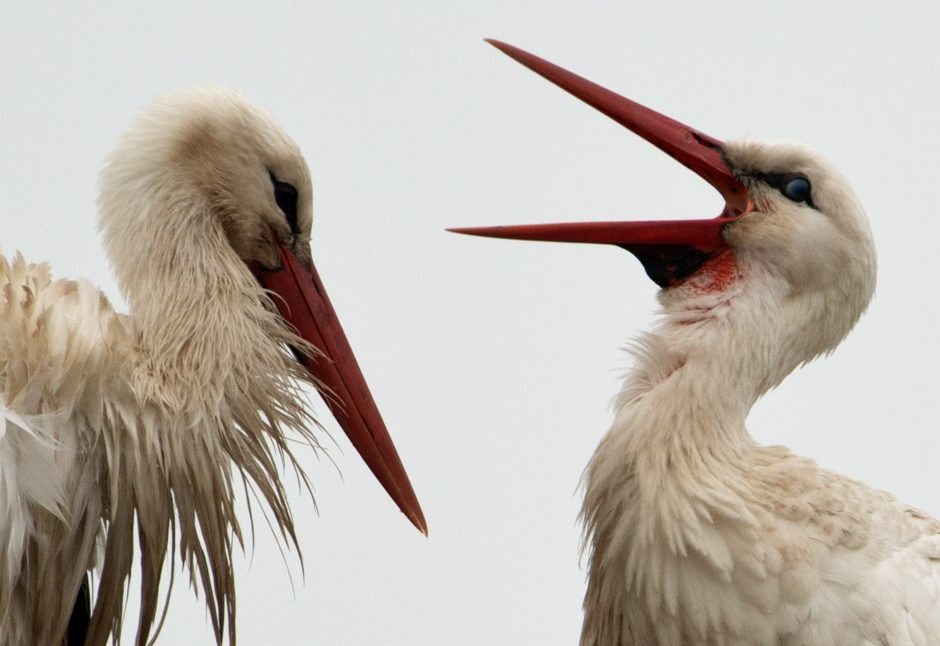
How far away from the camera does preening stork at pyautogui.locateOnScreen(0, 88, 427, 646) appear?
288cm

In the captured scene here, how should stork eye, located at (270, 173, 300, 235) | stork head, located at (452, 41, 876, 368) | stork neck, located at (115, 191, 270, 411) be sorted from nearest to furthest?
stork neck, located at (115, 191, 270, 411) → stork eye, located at (270, 173, 300, 235) → stork head, located at (452, 41, 876, 368)

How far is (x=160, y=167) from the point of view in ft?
10.4

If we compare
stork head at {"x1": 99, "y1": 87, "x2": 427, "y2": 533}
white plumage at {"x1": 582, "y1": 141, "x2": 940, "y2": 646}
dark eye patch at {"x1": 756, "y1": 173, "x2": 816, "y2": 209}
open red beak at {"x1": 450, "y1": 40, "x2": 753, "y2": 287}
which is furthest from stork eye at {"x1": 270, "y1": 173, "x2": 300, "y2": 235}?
dark eye patch at {"x1": 756, "y1": 173, "x2": 816, "y2": 209}

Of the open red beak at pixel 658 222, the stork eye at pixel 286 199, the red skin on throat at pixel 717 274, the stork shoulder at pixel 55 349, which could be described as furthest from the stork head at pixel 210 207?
the red skin on throat at pixel 717 274

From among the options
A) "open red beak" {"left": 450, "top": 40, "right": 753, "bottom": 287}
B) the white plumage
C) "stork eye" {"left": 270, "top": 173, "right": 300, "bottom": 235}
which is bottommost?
the white plumage

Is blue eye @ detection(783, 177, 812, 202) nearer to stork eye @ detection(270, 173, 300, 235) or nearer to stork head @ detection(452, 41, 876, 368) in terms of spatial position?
stork head @ detection(452, 41, 876, 368)

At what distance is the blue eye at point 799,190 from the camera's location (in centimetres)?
340

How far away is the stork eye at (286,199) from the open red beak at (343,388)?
11cm

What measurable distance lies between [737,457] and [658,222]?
579mm

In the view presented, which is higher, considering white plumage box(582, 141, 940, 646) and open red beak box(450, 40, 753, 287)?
open red beak box(450, 40, 753, 287)

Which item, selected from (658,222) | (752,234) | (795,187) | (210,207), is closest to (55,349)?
(210,207)

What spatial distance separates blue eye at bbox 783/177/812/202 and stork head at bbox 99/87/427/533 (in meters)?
1.05

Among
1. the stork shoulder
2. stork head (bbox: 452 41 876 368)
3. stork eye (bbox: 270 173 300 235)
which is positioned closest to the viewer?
the stork shoulder

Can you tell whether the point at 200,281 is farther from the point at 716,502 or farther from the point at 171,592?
the point at 716,502
